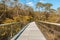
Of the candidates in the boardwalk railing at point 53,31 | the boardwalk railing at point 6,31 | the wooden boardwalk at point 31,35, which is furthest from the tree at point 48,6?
the boardwalk railing at point 53,31

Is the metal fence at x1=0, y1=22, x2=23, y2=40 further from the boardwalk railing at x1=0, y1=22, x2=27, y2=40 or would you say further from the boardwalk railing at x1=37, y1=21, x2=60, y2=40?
the boardwalk railing at x1=37, y1=21, x2=60, y2=40

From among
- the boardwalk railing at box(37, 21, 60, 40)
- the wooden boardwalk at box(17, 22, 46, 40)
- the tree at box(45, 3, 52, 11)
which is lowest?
the tree at box(45, 3, 52, 11)

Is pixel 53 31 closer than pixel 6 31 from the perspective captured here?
Yes

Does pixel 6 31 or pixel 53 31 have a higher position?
pixel 53 31

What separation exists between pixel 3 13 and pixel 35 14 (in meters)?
58.5

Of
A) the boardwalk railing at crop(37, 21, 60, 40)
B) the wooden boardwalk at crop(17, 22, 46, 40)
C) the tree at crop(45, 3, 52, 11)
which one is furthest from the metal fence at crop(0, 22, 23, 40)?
the tree at crop(45, 3, 52, 11)

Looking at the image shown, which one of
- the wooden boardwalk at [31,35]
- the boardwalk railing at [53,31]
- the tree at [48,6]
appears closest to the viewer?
the boardwalk railing at [53,31]

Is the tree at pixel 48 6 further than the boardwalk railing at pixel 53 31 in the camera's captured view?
Yes

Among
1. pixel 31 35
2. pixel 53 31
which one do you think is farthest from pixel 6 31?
pixel 31 35

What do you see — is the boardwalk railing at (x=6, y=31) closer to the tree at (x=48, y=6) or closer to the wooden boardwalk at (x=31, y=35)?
the wooden boardwalk at (x=31, y=35)

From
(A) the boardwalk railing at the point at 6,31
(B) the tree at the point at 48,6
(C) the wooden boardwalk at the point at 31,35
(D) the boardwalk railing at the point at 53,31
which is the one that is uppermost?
(D) the boardwalk railing at the point at 53,31

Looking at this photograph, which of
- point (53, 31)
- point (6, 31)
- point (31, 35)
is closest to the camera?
point (53, 31)

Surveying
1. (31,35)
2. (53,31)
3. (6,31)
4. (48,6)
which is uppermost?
(53,31)

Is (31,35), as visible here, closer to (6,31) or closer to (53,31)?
(6,31)
